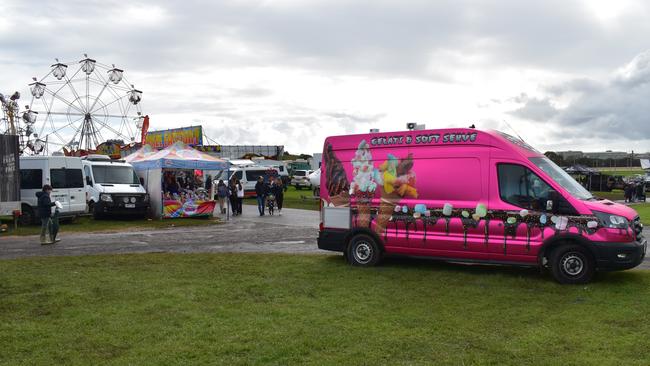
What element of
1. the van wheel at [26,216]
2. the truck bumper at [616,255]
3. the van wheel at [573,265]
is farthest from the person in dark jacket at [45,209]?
the truck bumper at [616,255]

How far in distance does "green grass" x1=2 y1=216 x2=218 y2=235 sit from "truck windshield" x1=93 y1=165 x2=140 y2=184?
1.61 metres

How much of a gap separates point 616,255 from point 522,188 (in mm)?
1708

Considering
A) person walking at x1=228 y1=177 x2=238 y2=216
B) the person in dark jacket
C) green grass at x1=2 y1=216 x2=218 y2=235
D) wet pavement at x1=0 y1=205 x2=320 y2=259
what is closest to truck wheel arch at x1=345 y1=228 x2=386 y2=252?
wet pavement at x1=0 y1=205 x2=320 y2=259

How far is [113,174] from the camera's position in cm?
2438

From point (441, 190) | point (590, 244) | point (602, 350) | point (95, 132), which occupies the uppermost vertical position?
point (95, 132)

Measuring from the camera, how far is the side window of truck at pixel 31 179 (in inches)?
856

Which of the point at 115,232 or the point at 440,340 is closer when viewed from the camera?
the point at 440,340

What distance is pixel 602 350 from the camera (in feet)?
19.8

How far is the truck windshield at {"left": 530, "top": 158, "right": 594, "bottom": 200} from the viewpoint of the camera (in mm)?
9711

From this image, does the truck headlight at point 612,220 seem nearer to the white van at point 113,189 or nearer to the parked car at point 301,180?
the white van at point 113,189

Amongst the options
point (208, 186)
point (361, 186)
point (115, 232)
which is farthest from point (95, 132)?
point (361, 186)

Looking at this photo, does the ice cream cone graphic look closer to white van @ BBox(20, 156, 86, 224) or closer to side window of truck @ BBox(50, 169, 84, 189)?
white van @ BBox(20, 156, 86, 224)

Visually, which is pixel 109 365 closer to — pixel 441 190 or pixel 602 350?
pixel 602 350

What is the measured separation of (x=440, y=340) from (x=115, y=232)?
50.8 ft
